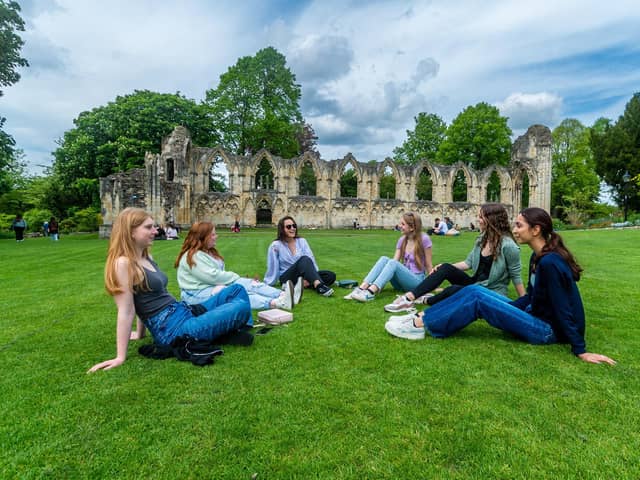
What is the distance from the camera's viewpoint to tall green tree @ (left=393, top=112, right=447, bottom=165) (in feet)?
175

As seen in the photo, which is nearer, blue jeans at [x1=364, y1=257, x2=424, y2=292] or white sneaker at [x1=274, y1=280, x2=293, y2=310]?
white sneaker at [x1=274, y1=280, x2=293, y2=310]

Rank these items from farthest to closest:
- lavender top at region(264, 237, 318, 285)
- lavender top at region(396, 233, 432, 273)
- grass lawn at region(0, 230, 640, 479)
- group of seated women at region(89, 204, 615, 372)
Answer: lavender top at region(264, 237, 318, 285) → lavender top at region(396, 233, 432, 273) → group of seated women at region(89, 204, 615, 372) → grass lawn at region(0, 230, 640, 479)

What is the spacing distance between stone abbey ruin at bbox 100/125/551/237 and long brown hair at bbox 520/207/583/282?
25099 millimetres

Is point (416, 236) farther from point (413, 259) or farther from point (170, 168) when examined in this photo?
point (170, 168)

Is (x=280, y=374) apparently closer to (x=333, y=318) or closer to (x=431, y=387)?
(x=431, y=387)

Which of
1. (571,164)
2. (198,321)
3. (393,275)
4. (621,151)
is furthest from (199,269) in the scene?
(571,164)

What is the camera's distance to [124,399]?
2.72 metres

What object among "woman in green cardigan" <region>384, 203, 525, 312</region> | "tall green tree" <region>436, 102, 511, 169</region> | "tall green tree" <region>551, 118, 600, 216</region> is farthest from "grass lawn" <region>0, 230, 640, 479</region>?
"tall green tree" <region>551, 118, 600, 216</region>

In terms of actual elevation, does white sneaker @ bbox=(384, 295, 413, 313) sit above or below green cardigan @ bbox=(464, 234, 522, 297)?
below

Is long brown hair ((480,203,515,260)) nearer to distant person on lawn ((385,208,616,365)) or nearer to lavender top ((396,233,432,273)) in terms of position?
distant person on lawn ((385,208,616,365))

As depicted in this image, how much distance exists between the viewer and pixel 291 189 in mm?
35406

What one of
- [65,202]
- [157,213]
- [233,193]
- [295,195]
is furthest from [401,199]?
[65,202]

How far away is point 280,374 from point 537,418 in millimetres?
1866

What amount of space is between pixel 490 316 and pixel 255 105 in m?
41.3
